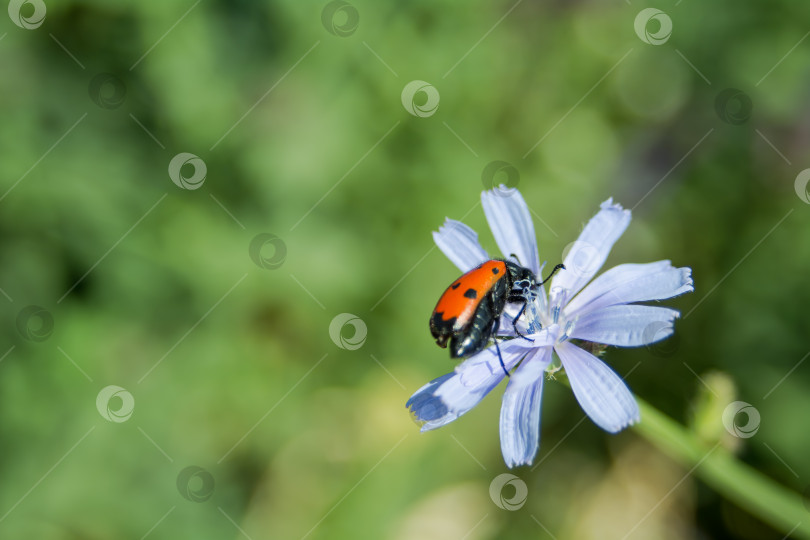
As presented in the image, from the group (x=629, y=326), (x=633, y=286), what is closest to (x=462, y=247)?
(x=633, y=286)

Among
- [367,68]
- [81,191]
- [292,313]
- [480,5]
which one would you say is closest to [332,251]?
[292,313]

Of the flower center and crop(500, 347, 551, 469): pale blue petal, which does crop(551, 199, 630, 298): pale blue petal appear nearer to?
the flower center

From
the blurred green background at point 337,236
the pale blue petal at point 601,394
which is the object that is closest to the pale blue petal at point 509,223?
the pale blue petal at point 601,394

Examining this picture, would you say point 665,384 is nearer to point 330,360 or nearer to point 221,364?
point 330,360

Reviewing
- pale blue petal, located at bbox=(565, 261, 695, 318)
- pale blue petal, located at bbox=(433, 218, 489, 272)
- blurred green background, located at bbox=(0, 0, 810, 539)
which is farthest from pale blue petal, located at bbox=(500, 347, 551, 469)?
blurred green background, located at bbox=(0, 0, 810, 539)

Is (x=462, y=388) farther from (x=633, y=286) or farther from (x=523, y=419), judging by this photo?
(x=633, y=286)

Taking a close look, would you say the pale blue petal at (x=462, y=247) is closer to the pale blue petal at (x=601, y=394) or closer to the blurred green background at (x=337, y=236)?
the pale blue petal at (x=601, y=394)
